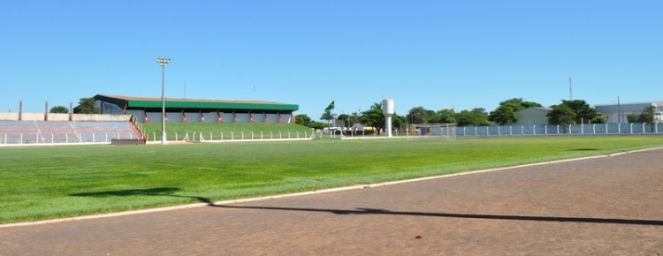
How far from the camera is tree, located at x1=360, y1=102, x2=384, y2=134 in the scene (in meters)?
178

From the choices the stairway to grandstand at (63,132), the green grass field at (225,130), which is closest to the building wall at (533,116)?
the green grass field at (225,130)

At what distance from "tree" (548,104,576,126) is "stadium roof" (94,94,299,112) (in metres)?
57.1

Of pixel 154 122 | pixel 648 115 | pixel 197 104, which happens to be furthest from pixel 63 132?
pixel 648 115

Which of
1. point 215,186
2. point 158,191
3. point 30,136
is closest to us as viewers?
point 158,191

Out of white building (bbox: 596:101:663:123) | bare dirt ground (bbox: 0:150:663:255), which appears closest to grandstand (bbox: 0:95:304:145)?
white building (bbox: 596:101:663:123)

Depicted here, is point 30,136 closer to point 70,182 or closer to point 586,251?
point 70,182

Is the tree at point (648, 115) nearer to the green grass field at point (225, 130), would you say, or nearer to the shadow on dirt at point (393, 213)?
the green grass field at point (225, 130)

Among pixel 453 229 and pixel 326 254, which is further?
pixel 453 229

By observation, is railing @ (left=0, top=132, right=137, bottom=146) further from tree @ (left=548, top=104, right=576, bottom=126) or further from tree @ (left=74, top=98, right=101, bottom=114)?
tree @ (left=548, top=104, right=576, bottom=126)

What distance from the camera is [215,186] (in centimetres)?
1545

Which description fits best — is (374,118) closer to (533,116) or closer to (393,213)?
(533,116)

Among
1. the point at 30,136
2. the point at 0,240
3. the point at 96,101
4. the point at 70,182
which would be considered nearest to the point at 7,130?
the point at 30,136

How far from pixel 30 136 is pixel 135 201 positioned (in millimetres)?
81849

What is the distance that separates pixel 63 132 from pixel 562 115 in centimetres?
9688
